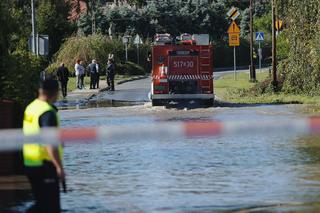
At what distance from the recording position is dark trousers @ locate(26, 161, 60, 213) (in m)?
8.09

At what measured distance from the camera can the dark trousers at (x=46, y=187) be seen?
8094 millimetres

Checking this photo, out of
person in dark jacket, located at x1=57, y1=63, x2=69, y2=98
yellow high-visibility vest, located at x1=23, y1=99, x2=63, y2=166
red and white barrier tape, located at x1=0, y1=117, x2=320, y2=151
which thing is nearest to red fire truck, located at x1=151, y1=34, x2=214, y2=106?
person in dark jacket, located at x1=57, y1=63, x2=69, y2=98

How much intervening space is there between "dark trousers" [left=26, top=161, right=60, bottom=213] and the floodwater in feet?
7.56

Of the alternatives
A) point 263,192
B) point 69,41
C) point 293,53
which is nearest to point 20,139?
point 263,192

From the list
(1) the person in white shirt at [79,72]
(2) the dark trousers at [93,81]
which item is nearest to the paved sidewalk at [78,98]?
(2) the dark trousers at [93,81]

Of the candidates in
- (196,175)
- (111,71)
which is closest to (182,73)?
(111,71)

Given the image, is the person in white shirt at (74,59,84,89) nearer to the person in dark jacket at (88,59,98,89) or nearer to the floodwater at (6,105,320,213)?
the person in dark jacket at (88,59,98,89)

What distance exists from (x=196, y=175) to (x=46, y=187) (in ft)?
17.9

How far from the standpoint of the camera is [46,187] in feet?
26.6

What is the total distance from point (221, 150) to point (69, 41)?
4455 centimetres

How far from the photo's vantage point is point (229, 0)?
3620 inches

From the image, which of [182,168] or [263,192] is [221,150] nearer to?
[182,168]

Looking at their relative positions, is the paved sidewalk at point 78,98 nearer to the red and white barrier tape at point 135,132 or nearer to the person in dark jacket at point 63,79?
the person in dark jacket at point 63,79

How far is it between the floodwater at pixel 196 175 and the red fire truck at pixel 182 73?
34.2 ft
